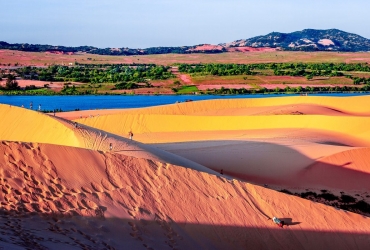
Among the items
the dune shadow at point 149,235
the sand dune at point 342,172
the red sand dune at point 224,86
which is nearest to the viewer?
the dune shadow at point 149,235

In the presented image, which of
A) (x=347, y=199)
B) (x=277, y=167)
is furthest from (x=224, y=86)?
(x=347, y=199)

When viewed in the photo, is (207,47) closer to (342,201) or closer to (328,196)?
(328,196)

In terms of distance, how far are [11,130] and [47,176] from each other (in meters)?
9.24

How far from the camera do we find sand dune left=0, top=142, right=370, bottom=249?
8852 millimetres

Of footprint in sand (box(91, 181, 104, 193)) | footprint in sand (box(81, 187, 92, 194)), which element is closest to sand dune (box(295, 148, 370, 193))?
footprint in sand (box(91, 181, 104, 193))

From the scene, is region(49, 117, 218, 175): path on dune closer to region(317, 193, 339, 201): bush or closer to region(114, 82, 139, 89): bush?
region(317, 193, 339, 201): bush

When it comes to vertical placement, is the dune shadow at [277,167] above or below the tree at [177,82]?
above

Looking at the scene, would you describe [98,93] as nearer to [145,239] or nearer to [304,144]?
[304,144]

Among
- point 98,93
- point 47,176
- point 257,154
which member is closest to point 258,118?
point 257,154

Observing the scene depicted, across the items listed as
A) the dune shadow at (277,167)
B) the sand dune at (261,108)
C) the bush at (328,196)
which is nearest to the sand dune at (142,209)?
the bush at (328,196)

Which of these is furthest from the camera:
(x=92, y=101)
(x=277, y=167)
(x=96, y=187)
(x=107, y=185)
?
(x=92, y=101)

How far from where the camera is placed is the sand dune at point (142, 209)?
29.0 ft

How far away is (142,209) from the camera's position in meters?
9.90

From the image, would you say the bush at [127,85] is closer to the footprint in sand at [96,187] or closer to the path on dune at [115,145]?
the path on dune at [115,145]
